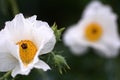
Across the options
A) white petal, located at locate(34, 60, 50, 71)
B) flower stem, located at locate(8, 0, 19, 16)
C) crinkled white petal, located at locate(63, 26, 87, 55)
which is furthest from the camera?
crinkled white petal, located at locate(63, 26, 87, 55)

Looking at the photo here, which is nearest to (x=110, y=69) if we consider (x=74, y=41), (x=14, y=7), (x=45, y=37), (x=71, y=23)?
(x=74, y=41)

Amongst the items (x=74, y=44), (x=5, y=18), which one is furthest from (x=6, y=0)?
(x=74, y=44)

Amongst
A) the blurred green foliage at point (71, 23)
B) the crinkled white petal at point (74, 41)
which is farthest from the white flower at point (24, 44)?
the crinkled white petal at point (74, 41)

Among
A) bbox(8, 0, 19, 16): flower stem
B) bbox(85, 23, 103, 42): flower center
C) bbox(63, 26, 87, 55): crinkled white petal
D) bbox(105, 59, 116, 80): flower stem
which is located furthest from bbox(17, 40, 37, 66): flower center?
bbox(85, 23, 103, 42): flower center

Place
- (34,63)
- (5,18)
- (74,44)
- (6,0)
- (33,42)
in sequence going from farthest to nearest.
A: (74,44)
(5,18)
(6,0)
(33,42)
(34,63)

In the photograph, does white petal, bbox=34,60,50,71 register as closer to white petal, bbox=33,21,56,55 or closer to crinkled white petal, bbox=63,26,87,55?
white petal, bbox=33,21,56,55

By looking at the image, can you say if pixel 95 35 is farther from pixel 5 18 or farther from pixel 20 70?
pixel 20 70
